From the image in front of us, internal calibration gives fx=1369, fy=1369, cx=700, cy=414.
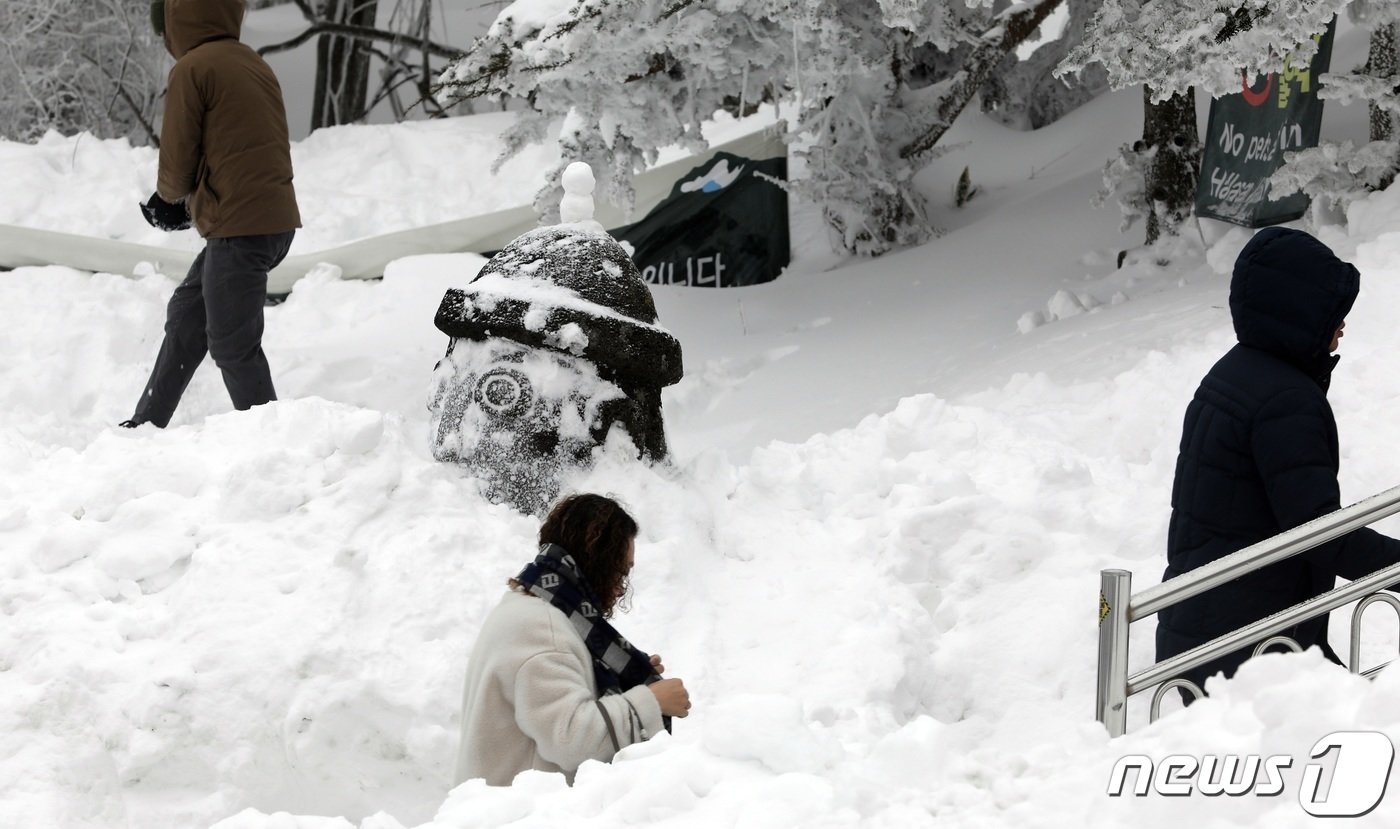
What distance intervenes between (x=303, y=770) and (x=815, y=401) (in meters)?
3.75

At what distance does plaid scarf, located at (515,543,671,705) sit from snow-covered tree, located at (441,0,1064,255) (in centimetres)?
470

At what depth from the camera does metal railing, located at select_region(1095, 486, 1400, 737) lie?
277cm

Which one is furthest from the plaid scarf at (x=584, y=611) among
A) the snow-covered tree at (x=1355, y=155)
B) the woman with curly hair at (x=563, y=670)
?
the snow-covered tree at (x=1355, y=155)

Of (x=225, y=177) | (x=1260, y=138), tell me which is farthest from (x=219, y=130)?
(x=1260, y=138)

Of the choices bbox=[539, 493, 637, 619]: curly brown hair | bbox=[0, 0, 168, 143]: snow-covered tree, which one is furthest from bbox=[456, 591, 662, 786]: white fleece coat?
bbox=[0, 0, 168, 143]: snow-covered tree

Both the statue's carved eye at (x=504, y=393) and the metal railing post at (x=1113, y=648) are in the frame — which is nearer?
the metal railing post at (x=1113, y=648)

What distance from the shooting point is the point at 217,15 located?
5707mm

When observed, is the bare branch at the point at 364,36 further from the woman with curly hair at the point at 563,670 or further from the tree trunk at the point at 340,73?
the woman with curly hair at the point at 563,670

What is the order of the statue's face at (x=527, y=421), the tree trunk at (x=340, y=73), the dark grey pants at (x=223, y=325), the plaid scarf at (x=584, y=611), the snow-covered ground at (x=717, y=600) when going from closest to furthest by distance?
1. the snow-covered ground at (x=717, y=600)
2. the plaid scarf at (x=584, y=611)
3. the statue's face at (x=527, y=421)
4. the dark grey pants at (x=223, y=325)
5. the tree trunk at (x=340, y=73)

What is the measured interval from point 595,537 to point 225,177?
3.60m

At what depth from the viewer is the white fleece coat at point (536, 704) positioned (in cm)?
266

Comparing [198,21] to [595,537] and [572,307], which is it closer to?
[572,307]

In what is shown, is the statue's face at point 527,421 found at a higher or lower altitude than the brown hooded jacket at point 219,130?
lower

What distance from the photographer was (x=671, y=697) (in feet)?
9.30
